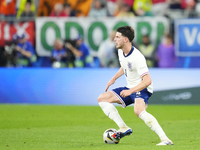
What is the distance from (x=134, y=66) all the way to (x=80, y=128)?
313cm

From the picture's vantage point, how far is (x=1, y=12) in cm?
1605

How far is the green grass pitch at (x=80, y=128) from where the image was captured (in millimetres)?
6844

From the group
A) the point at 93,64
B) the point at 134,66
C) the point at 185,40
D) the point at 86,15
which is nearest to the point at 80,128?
the point at 134,66

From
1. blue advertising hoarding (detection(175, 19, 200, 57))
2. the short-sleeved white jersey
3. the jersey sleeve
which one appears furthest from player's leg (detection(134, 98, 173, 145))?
blue advertising hoarding (detection(175, 19, 200, 57))

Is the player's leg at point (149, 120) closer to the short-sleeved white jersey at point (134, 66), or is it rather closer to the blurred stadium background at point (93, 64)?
the short-sleeved white jersey at point (134, 66)

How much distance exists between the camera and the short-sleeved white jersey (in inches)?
263

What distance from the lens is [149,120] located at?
21.6 feet

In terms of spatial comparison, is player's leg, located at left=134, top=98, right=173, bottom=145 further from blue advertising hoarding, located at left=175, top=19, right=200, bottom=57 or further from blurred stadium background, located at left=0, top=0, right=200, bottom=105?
blue advertising hoarding, located at left=175, top=19, right=200, bottom=57

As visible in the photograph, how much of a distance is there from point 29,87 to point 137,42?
4006 millimetres

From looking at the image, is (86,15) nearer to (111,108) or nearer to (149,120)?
(111,108)

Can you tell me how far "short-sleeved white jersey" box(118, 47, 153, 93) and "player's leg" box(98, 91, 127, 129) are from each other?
0.39 metres

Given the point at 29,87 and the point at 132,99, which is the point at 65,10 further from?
the point at 132,99

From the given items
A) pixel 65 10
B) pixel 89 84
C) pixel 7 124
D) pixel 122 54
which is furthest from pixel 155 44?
pixel 122 54

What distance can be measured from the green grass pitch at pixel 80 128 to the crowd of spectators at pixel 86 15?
1.88 m
